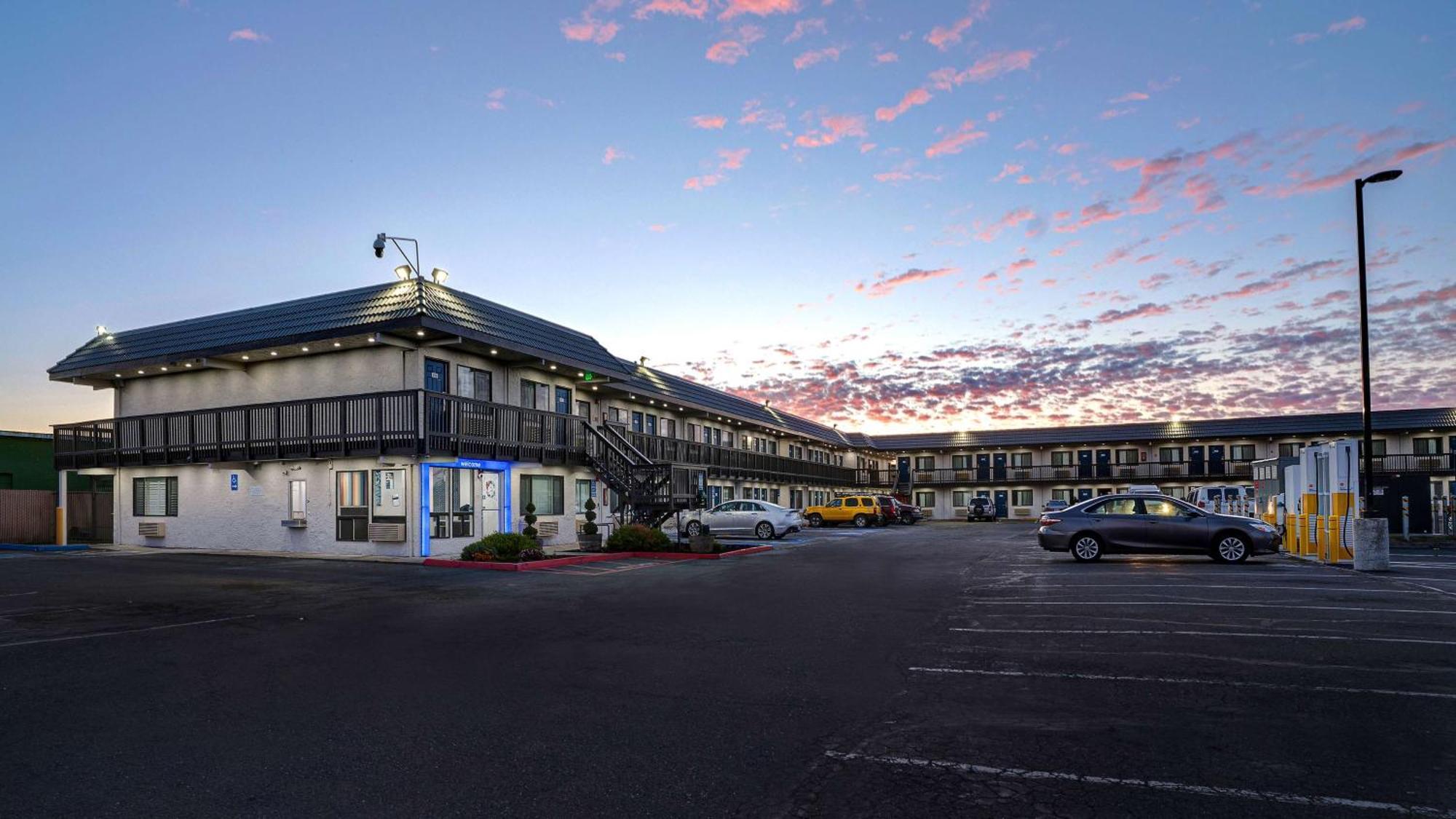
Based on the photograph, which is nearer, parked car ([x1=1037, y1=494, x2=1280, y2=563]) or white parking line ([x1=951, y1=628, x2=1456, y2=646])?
white parking line ([x1=951, y1=628, x2=1456, y2=646])

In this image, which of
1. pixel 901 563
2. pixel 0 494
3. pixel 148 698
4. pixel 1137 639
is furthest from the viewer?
pixel 0 494

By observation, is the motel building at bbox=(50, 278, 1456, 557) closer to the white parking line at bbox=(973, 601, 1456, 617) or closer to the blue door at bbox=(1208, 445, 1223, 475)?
the white parking line at bbox=(973, 601, 1456, 617)

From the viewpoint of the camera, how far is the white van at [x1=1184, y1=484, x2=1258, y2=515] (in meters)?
34.8

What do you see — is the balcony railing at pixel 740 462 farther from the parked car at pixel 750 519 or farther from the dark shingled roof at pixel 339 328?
the dark shingled roof at pixel 339 328

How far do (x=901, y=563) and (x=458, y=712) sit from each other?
52.0ft

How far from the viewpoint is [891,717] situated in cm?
636

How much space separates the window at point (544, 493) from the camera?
88.5 feet

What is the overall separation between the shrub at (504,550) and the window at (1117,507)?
13056 millimetres

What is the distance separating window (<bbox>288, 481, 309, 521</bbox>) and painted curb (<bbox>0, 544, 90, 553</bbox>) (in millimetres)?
6910

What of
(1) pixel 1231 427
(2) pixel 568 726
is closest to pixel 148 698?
(2) pixel 568 726

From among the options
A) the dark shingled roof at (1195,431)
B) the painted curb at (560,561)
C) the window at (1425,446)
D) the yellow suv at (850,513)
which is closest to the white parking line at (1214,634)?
the painted curb at (560,561)

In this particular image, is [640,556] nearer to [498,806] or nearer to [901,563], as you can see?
[901,563]

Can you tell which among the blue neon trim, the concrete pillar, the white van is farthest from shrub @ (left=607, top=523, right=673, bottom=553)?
the concrete pillar

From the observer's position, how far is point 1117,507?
20344mm
